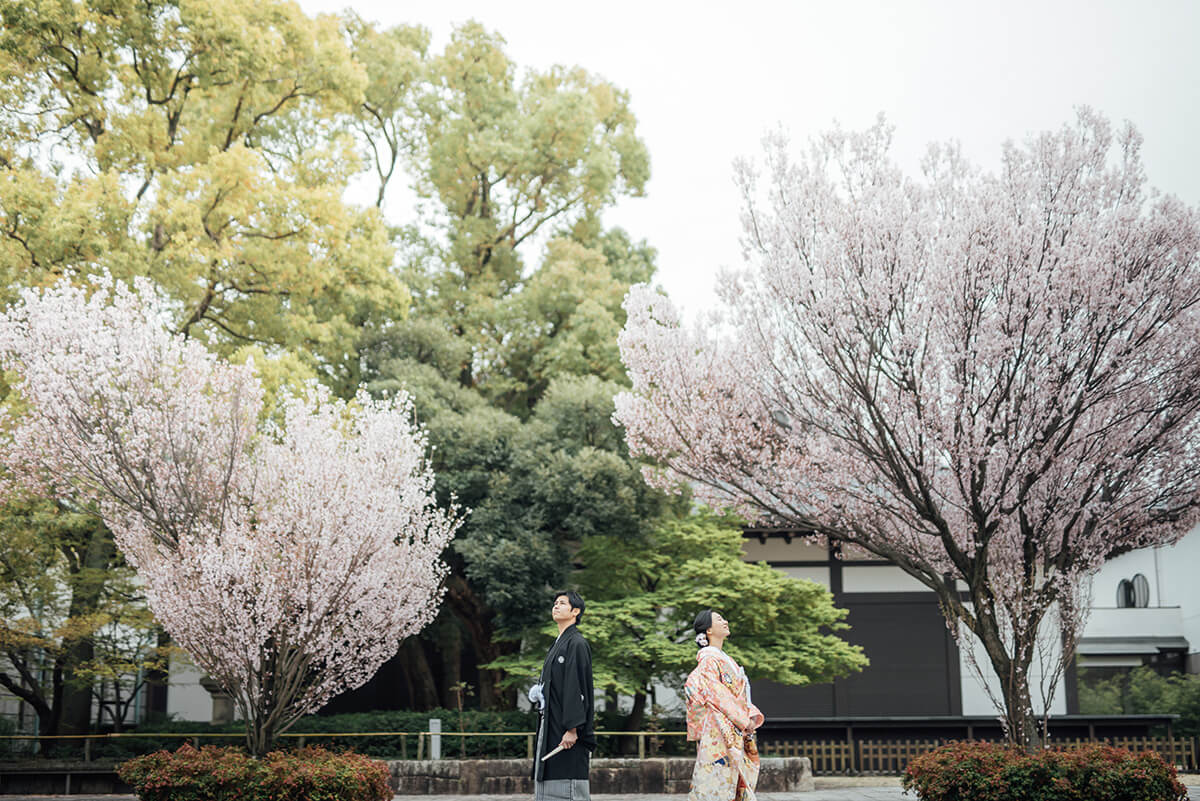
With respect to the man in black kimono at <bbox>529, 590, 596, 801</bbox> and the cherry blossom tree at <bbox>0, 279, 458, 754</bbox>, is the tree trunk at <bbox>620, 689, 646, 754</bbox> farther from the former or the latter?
the man in black kimono at <bbox>529, 590, 596, 801</bbox>

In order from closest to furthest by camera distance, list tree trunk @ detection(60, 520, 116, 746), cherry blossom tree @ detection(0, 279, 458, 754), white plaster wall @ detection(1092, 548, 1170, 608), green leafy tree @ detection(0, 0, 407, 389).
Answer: cherry blossom tree @ detection(0, 279, 458, 754)
green leafy tree @ detection(0, 0, 407, 389)
tree trunk @ detection(60, 520, 116, 746)
white plaster wall @ detection(1092, 548, 1170, 608)

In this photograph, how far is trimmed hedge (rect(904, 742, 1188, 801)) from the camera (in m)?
10.1

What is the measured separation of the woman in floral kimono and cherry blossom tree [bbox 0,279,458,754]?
5.50m

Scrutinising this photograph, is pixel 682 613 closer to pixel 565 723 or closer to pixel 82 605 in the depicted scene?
pixel 82 605

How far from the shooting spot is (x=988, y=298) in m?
11.9

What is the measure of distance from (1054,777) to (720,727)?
460 centimetres

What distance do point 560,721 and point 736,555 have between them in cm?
1127

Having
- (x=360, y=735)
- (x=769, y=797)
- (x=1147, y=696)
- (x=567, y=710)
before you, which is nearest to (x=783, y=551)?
(x=769, y=797)

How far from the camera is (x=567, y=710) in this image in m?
7.13

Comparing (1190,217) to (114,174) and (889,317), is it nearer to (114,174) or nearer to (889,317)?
(889,317)

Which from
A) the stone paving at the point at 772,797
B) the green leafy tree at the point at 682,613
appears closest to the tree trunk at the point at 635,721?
the green leafy tree at the point at 682,613

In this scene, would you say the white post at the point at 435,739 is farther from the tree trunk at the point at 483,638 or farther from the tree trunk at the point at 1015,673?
the tree trunk at the point at 1015,673

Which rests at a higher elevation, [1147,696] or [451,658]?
[451,658]

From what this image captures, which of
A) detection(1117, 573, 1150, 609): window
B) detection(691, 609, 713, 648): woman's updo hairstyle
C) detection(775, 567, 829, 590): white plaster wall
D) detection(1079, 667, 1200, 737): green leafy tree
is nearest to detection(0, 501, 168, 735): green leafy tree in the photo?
detection(691, 609, 713, 648): woman's updo hairstyle
